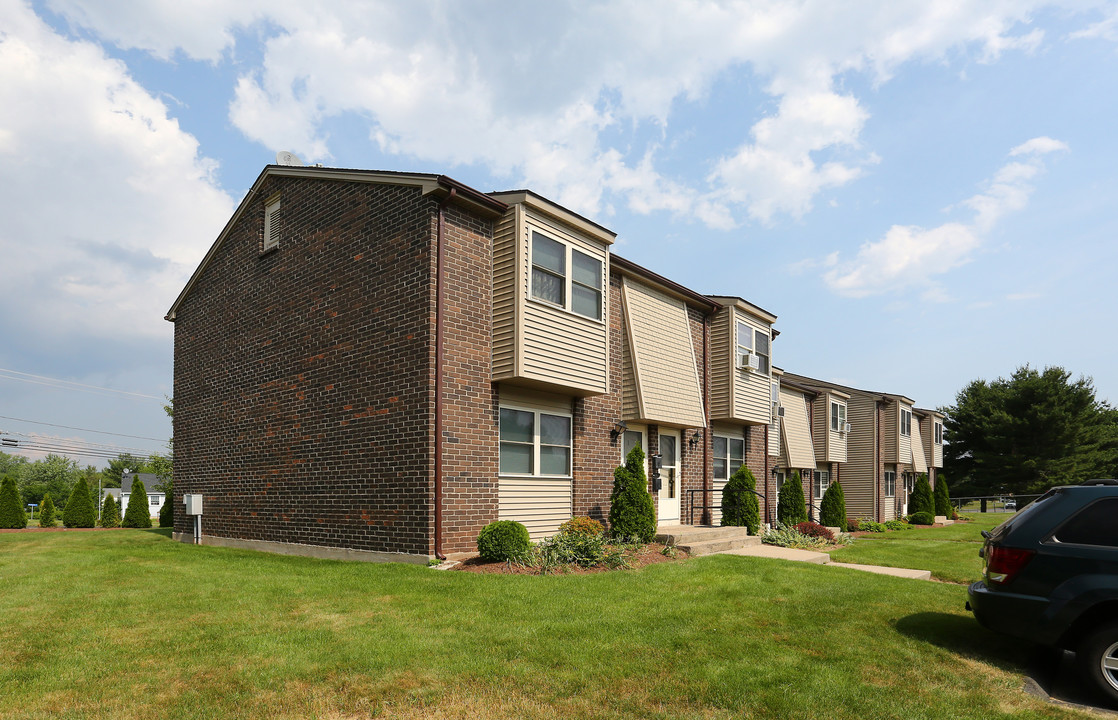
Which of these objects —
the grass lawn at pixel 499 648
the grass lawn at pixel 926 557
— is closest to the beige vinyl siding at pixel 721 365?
the grass lawn at pixel 926 557

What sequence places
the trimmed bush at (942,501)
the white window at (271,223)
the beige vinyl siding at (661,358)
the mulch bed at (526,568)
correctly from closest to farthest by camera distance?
1. the mulch bed at (526,568)
2. the white window at (271,223)
3. the beige vinyl siding at (661,358)
4. the trimmed bush at (942,501)

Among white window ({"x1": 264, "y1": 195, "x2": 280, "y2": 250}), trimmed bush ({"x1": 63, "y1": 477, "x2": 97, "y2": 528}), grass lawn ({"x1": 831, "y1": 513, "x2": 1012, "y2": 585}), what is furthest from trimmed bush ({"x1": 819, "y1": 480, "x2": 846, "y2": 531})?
trimmed bush ({"x1": 63, "y1": 477, "x2": 97, "y2": 528})

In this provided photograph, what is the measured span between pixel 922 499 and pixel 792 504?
17440 millimetres

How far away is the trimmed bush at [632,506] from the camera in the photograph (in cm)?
1352

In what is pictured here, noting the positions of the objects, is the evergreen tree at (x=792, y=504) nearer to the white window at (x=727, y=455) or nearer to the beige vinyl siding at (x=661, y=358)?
the white window at (x=727, y=455)

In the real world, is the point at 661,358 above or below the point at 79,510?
above

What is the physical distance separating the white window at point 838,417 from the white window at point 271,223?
2454cm

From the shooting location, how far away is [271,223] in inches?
616

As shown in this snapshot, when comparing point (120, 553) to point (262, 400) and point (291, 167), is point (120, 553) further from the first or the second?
point (291, 167)

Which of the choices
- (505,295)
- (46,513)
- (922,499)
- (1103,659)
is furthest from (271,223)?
(922,499)

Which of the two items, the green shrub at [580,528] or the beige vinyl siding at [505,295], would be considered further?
the beige vinyl siding at [505,295]

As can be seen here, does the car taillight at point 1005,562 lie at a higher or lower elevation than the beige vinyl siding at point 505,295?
lower

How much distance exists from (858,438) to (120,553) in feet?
98.1

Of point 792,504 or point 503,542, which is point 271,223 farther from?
point 792,504
